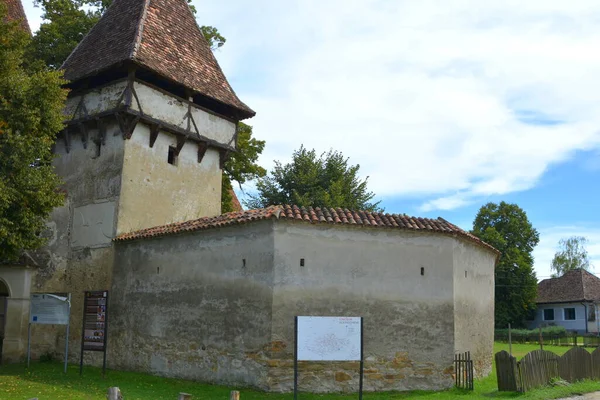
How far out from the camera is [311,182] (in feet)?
105

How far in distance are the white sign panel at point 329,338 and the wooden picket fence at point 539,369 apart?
4.33 meters

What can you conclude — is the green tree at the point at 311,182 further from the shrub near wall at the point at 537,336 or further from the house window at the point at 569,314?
the house window at the point at 569,314

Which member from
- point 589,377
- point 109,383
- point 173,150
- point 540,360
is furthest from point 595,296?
point 109,383

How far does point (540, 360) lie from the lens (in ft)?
47.1

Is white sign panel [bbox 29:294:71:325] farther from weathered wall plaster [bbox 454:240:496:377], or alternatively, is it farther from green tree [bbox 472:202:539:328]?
green tree [bbox 472:202:539:328]

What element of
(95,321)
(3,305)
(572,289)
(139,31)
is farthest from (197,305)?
(572,289)

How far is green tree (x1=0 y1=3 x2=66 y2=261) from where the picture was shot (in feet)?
45.4

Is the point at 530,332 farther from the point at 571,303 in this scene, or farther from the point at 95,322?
the point at 95,322

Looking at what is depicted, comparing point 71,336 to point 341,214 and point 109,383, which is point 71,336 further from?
point 341,214

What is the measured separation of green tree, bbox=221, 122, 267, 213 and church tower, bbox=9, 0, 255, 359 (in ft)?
12.0

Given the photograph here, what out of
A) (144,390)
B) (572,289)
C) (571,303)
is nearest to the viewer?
(144,390)

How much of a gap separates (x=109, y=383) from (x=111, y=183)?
685cm

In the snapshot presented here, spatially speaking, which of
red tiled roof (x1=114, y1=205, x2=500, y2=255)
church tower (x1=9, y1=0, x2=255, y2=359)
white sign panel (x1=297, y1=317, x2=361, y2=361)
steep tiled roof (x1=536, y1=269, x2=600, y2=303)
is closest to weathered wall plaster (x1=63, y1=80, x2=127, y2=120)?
church tower (x1=9, y1=0, x2=255, y2=359)

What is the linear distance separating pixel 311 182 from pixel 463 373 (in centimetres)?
1859
